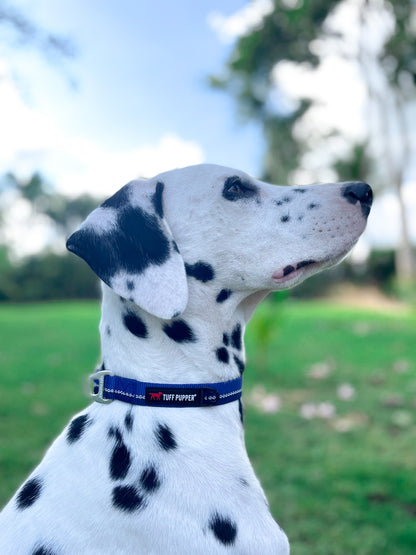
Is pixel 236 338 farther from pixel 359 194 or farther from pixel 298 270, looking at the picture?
pixel 359 194

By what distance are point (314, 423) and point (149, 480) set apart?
404cm

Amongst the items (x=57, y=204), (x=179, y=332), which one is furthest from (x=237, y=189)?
(x=57, y=204)

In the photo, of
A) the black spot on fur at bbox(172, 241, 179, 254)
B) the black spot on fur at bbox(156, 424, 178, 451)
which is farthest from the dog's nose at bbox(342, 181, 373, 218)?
the black spot on fur at bbox(156, 424, 178, 451)

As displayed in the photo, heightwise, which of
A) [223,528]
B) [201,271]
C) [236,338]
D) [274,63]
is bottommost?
[223,528]

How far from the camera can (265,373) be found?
24.2 feet

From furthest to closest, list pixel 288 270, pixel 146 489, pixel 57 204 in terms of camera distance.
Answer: pixel 57 204
pixel 288 270
pixel 146 489

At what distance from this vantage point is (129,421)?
1.82 metres

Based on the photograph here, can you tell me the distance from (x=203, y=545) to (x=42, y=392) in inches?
215

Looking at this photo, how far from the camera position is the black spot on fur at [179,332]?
6.42ft

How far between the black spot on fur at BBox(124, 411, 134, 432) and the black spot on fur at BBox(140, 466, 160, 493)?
6.2 inches

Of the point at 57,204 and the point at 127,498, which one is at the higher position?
the point at 127,498

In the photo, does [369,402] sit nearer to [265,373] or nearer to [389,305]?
[265,373]

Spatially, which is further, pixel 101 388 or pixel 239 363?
pixel 239 363

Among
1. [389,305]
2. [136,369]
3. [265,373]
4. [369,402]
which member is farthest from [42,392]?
[389,305]
